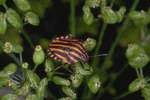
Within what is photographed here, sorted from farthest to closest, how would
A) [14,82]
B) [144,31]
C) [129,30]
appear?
1. [129,30]
2. [144,31]
3. [14,82]

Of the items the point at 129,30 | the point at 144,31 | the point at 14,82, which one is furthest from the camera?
the point at 129,30

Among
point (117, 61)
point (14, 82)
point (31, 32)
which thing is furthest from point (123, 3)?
point (14, 82)

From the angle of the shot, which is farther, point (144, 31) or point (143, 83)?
point (144, 31)

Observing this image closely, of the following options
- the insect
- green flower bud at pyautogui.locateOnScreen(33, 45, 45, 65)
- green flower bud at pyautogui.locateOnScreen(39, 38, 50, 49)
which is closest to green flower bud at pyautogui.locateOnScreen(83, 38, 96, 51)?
the insect

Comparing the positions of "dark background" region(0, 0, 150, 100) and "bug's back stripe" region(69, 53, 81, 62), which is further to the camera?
"dark background" region(0, 0, 150, 100)

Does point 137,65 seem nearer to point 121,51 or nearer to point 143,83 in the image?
point 143,83

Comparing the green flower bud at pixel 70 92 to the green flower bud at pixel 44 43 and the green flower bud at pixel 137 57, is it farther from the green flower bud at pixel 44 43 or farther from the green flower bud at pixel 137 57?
the green flower bud at pixel 44 43

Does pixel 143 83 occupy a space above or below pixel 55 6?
below

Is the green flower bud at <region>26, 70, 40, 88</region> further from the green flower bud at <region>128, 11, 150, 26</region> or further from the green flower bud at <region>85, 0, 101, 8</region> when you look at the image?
the green flower bud at <region>128, 11, 150, 26</region>
